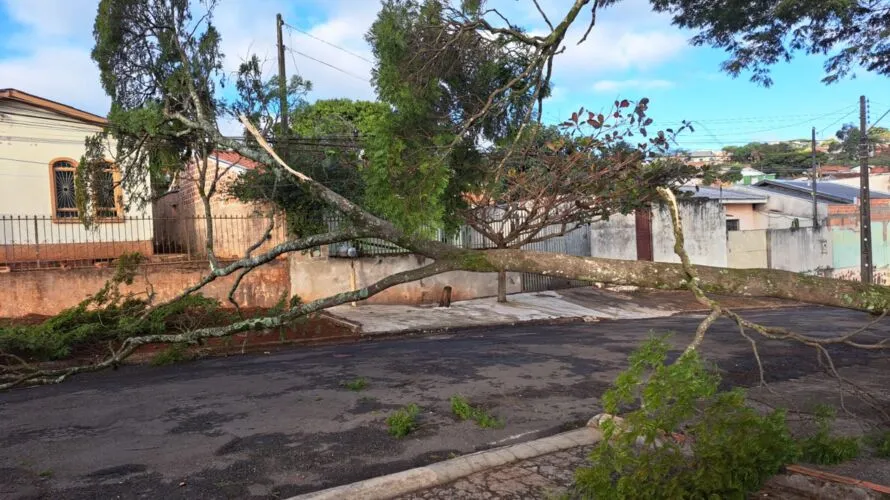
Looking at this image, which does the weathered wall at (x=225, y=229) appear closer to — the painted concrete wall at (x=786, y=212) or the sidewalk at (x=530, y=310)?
the sidewalk at (x=530, y=310)

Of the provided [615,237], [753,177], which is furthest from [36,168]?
[753,177]

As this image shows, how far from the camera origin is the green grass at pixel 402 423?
19.4ft

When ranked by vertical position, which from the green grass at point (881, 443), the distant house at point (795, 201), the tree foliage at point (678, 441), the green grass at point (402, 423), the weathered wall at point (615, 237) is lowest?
the green grass at point (402, 423)

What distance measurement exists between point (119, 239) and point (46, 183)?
219cm

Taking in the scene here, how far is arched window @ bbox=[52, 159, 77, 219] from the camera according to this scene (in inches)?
634

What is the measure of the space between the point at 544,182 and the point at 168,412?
9785 millimetres

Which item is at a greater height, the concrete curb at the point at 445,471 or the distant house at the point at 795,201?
the distant house at the point at 795,201

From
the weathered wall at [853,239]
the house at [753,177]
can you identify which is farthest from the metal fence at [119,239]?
the house at [753,177]

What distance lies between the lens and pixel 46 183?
16031mm

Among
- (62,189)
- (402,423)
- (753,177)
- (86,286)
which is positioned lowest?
(402,423)

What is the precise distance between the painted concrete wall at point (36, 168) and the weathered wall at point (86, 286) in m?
2.15

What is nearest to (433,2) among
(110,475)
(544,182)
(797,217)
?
(110,475)

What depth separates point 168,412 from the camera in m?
6.88

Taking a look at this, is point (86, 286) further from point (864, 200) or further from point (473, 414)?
point (864, 200)
